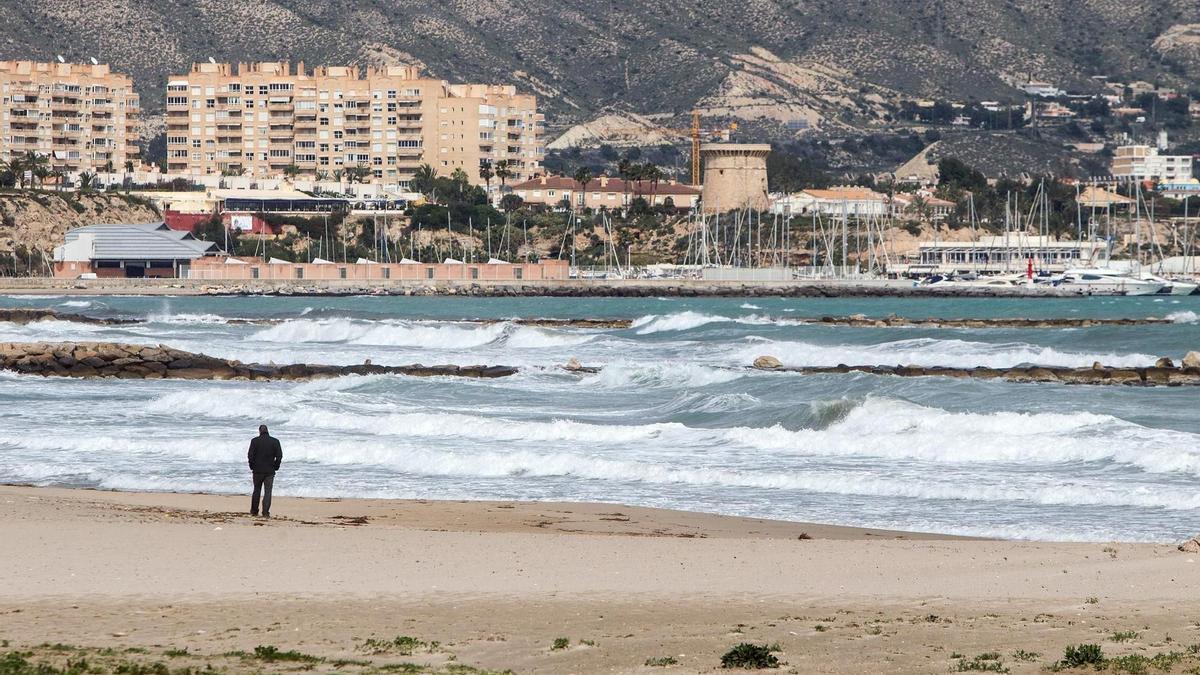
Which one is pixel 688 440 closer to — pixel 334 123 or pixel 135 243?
pixel 135 243

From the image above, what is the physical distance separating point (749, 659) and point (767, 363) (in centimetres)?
3745

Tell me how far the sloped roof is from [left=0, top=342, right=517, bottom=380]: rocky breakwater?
8715cm

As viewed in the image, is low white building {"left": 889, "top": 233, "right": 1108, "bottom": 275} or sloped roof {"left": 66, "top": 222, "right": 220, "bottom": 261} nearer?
sloped roof {"left": 66, "top": 222, "right": 220, "bottom": 261}

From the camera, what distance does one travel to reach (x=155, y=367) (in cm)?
4378

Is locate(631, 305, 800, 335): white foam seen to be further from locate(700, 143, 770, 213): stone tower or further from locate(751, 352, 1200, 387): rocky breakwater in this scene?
locate(700, 143, 770, 213): stone tower

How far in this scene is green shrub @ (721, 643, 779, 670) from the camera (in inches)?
430

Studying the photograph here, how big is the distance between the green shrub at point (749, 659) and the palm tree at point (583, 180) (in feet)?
482

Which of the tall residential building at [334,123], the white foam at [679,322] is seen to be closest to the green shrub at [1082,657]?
the white foam at [679,322]

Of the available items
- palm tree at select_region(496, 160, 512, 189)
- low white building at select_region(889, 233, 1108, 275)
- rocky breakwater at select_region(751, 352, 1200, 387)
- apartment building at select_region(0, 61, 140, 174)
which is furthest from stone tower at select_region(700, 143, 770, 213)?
rocky breakwater at select_region(751, 352, 1200, 387)

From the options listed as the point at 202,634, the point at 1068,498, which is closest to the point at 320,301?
the point at 1068,498

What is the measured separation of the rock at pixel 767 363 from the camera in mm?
47594

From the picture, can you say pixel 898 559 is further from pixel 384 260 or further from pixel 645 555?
pixel 384 260

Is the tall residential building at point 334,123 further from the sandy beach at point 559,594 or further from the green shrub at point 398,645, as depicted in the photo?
the green shrub at point 398,645

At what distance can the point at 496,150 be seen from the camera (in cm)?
17538
